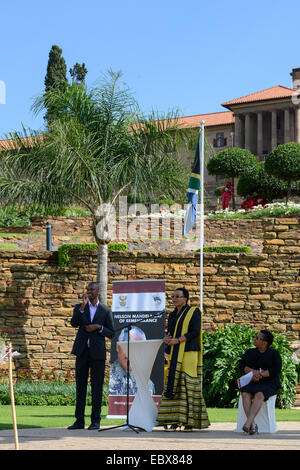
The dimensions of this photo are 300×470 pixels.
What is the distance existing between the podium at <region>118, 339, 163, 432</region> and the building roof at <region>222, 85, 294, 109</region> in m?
66.2

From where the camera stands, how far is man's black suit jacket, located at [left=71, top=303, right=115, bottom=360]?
30.7 ft

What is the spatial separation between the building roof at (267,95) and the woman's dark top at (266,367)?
6567 centimetres

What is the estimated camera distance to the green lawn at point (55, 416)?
10027 mm

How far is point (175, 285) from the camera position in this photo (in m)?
17.1

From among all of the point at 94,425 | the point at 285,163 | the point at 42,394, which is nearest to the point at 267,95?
the point at 285,163

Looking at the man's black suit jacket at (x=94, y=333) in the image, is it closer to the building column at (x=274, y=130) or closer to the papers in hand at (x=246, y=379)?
the papers in hand at (x=246, y=379)

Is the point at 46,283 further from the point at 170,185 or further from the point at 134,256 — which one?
the point at 170,185

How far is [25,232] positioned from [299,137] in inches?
1937

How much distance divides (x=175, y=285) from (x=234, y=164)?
32.2 m

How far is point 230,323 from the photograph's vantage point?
16672 millimetres

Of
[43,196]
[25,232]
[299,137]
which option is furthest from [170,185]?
[299,137]

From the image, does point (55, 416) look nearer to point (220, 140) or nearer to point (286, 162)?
point (286, 162)

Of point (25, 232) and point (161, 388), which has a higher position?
point (25, 232)

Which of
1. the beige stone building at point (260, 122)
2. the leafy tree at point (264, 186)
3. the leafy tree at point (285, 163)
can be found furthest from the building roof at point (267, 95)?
the leafy tree at point (285, 163)
